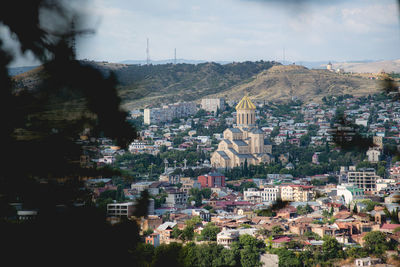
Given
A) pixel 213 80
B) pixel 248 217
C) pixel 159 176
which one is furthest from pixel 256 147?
pixel 213 80

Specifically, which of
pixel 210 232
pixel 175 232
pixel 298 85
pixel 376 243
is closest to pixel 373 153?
pixel 376 243

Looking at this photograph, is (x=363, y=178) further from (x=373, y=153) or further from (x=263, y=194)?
(x=373, y=153)

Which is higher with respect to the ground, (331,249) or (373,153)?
(373,153)

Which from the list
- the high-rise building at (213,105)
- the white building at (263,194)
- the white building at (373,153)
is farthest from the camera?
the high-rise building at (213,105)

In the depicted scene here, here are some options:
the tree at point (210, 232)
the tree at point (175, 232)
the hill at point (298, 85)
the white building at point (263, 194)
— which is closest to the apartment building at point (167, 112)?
the hill at point (298, 85)

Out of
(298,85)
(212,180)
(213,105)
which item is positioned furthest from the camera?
(298,85)

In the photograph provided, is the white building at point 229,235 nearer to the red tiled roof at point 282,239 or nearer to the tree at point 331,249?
the red tiled roof at point 282,239
